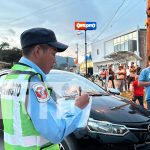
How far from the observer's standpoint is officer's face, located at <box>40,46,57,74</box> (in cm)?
212

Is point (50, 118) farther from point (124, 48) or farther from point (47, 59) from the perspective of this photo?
point (124, 48)

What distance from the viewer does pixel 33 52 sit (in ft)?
6.92

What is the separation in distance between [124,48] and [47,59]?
49.8 m

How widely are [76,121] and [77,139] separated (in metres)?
2.59

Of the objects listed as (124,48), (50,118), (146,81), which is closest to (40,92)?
(50,118)

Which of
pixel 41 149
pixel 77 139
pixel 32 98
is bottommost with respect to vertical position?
pixel 77 139

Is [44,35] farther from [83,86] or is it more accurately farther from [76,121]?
[83,86]

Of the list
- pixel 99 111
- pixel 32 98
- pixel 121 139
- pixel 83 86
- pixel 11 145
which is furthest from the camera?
pixel 83 86

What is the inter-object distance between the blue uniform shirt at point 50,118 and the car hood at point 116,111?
8.71 feet

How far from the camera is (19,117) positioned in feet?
6.56

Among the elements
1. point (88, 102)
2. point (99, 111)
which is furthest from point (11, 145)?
point (99, 111)

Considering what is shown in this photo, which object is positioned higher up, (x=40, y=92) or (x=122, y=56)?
(x=122, y=56)

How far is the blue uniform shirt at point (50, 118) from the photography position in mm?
1934

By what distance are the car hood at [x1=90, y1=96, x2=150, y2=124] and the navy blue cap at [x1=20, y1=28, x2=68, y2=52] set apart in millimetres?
2621
